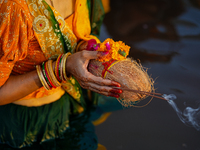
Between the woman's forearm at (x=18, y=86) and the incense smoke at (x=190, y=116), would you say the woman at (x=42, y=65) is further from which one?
the incense smoke at (x=190, y=116)

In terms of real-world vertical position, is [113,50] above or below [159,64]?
above

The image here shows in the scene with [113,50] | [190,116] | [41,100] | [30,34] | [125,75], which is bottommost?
[190,116]

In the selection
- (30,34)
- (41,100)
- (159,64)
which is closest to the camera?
(30,34)

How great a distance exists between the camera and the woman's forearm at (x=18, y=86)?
0.80m

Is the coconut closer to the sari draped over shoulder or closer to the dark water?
the sari draped over shoulder

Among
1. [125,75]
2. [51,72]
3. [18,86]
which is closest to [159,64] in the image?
[125,75]

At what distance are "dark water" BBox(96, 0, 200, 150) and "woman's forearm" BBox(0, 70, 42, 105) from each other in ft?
2.06

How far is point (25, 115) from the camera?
3.63 feet

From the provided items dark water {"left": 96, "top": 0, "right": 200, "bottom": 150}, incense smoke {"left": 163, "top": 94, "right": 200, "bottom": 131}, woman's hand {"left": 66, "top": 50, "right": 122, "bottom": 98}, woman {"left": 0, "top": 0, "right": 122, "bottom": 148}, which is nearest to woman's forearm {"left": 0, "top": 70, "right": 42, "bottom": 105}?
woman {"left": 0, "top": 0, "right": 122, "bottom": 148}

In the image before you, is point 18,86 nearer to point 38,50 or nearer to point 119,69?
point 38,50

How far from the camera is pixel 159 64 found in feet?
4.97

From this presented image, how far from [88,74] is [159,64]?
919mm

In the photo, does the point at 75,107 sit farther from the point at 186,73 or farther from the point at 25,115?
the point at 186,73

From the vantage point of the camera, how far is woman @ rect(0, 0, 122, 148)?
0.72 m
